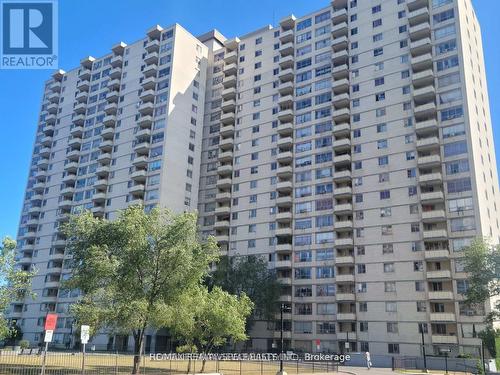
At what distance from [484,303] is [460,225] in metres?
11.8

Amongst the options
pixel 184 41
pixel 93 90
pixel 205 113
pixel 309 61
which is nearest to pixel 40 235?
pixel 93 90

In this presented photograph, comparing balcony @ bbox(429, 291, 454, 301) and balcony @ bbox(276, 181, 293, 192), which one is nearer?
balcony @ bbox(429, 291, 454, 301)

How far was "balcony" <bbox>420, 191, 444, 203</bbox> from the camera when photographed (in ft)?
240

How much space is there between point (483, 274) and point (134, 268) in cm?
4419

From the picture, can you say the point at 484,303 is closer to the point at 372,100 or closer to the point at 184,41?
the point at 372,100

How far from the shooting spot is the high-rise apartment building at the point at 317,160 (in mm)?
73375

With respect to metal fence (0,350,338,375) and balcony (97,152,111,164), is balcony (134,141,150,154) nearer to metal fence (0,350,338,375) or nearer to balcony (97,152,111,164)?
balcony (97,152,111,164)

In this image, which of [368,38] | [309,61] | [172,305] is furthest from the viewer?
[309,61]

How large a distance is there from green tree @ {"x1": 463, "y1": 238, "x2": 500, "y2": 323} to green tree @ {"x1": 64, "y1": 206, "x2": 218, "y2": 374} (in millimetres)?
37383

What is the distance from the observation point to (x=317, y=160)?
89.7 meters

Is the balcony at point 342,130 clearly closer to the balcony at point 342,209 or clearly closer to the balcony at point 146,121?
the balcony at point 342,209

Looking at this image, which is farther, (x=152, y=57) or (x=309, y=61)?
(x=152, y=57)

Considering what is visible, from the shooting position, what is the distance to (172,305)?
39.4 metres

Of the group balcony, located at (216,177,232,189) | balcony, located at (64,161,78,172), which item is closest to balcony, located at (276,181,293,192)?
balcony, located at (216,177,232,189)
